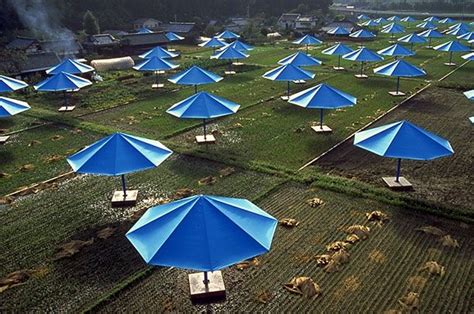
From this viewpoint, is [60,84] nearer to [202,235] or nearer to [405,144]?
[405,144]

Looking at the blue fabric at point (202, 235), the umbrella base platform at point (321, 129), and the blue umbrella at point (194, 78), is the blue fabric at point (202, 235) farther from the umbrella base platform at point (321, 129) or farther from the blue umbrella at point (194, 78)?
the blue umbrella at point (194, 78)

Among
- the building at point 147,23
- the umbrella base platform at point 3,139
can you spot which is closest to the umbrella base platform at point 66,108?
the umbrella base platform at point 3,139

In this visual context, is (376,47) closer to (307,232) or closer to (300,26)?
(300,26)

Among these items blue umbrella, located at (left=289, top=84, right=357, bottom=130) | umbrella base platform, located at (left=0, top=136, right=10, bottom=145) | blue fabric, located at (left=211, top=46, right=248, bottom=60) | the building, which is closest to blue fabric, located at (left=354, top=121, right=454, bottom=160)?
blue umbrella, located at (left=289, top=84, right=357, bottom=130)

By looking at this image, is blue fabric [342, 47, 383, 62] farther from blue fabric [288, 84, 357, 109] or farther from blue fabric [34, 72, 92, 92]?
blue fabric [34, 72, 92, 92]

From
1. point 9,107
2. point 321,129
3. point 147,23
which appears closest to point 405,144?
point 321,129
